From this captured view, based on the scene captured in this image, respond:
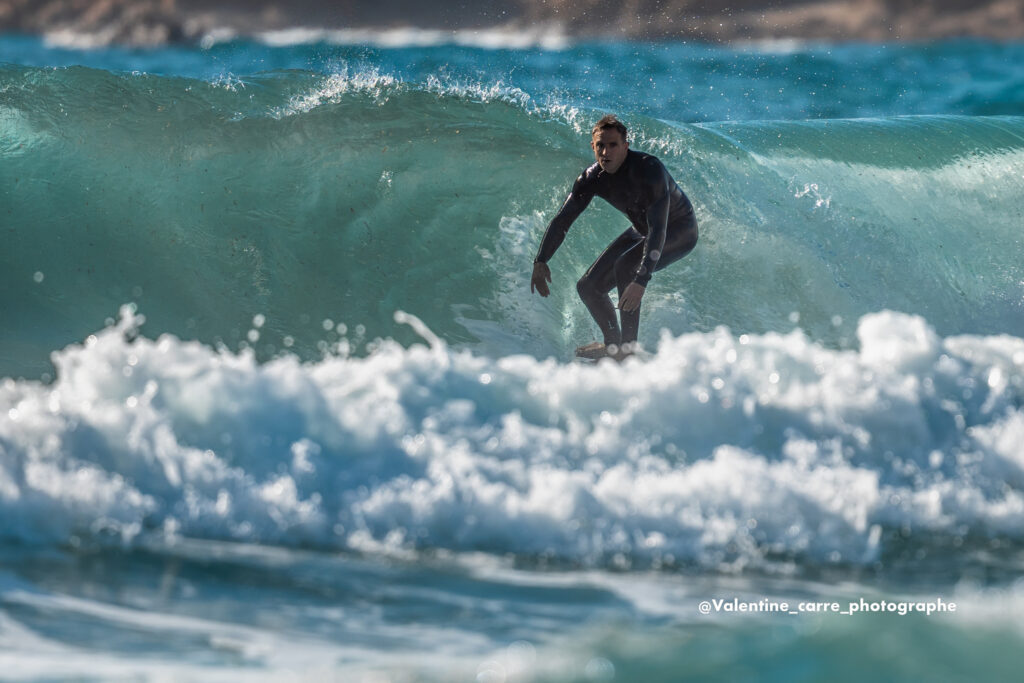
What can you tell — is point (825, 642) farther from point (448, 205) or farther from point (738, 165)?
point (738, 165)

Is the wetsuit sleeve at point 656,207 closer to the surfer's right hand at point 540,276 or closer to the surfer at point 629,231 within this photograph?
the surfer at point 629,231

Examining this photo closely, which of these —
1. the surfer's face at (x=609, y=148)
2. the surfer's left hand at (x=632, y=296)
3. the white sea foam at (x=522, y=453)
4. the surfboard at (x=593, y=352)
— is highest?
the surfer's face at (x=609, y=148)

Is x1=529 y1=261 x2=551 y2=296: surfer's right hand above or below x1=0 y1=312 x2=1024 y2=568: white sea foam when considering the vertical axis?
above

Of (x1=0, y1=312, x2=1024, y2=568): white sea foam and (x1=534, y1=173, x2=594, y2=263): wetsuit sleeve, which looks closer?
(x1=0, y1=312, x2=1024, y2=568): white sea foam

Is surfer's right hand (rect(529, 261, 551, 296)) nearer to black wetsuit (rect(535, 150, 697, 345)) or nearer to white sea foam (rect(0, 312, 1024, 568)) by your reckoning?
black wetsuit (rect(535, 150, 697, 345))

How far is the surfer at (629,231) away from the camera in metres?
5.47

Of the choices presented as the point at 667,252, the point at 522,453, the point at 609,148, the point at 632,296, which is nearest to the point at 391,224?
the point at 667,252

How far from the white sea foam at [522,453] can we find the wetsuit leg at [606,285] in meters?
1.46

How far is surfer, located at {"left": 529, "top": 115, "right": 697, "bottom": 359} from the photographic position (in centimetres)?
547

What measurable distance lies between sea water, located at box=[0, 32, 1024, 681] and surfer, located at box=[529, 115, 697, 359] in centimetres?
53

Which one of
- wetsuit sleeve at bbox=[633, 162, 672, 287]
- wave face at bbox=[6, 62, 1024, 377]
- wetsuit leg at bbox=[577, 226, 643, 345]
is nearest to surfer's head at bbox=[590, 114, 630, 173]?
wetsuit sleeve at bbox=[633, 162, 672, 287]

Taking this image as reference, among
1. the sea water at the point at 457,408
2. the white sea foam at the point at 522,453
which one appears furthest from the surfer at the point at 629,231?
the white sea foam at the point at 522,453

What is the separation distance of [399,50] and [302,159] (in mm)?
6598

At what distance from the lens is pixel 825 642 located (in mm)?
2459
